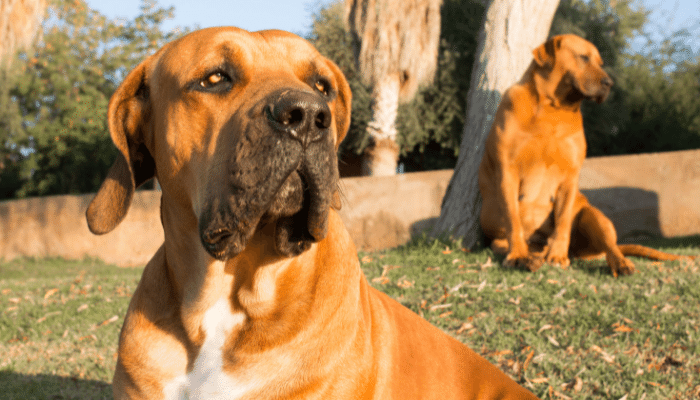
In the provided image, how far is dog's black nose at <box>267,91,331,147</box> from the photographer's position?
5.31 ft

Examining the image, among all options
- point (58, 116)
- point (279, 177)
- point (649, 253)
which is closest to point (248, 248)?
point (279, 177)

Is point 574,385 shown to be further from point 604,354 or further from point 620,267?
point 620,267

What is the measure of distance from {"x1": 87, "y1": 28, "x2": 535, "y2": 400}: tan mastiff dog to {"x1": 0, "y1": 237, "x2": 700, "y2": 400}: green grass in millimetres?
1485

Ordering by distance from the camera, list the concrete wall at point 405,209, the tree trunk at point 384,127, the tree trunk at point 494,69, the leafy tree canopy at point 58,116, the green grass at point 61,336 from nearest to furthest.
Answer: the green grass at point 61,336 → the tree trunk at point 494,69 → the concrete wall at point 405,209 → the tree trunk at point 384,127 → the leafy tree canopy at point 58,116

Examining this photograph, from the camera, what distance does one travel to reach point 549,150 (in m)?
5.48

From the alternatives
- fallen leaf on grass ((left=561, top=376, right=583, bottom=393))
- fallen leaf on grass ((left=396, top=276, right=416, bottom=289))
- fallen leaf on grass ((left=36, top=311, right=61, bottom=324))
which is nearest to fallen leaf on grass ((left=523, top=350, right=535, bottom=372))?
fallen leaf on grass ((left=561, top=376, right=583, bottom=393))

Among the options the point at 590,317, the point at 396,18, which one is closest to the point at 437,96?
the point at 396,18

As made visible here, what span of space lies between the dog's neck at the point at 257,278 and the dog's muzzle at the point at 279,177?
16 cm

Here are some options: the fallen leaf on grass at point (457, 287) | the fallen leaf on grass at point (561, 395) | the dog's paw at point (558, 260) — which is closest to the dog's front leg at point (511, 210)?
the dog's paw at point (558, 260)

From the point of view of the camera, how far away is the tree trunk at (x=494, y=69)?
676 centimetres

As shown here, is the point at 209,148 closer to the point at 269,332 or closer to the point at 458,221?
the point at 269,332

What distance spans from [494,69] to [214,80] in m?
5.68

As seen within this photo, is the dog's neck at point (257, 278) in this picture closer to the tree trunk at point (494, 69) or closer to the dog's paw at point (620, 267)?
the dog's paw at point (620, 267)

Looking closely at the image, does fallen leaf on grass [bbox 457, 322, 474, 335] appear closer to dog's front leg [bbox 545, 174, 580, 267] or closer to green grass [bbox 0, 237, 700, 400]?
green grass [bbox 0, 237, 700, 400]
